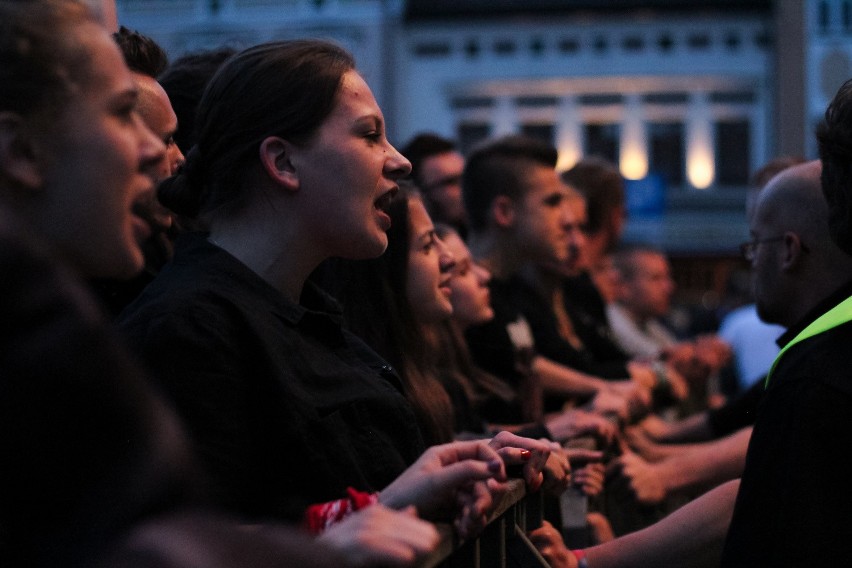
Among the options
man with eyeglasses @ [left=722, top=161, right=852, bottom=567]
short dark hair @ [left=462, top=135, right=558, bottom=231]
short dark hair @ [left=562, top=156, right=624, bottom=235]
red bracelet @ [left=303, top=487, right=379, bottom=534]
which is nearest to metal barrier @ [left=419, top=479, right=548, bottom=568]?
red bracelet @ [left=303, top=487, right=379, bottom=534]

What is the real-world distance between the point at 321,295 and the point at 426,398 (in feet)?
2.62

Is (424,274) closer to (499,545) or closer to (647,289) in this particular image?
(499,545)

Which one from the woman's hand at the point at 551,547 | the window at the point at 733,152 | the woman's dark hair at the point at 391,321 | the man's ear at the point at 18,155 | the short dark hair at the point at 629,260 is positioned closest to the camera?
the man's ear at the point at 18,155

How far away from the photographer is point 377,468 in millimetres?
2406

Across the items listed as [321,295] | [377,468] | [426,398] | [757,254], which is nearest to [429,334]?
[426,398]

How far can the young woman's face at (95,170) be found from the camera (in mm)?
1533

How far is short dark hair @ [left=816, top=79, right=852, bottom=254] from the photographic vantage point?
271 centimetres

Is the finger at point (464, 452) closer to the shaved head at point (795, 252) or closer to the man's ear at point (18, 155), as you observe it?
the man's ear at point (18, 155)

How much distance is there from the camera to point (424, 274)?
12.3 ft

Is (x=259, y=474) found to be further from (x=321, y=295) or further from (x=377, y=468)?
(x=321, y=295)

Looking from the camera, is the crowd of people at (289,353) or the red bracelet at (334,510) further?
the red bracelet at (334,510)

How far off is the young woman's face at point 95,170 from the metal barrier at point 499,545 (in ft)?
2.09

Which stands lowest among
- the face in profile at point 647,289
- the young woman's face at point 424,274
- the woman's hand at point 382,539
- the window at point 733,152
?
the window at point 733,152

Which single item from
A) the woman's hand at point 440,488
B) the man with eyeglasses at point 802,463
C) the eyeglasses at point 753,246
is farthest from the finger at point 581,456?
the woman's hand at point 440,488
